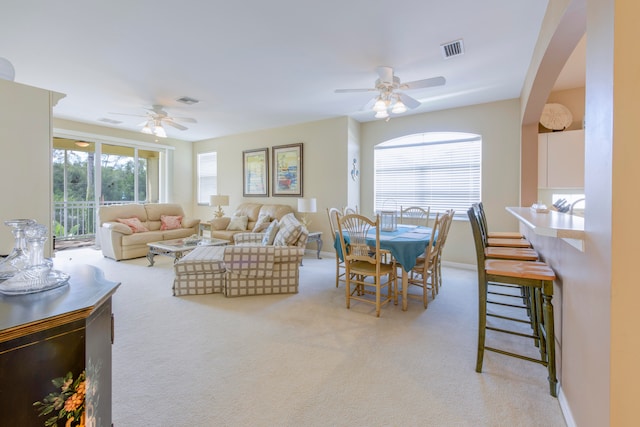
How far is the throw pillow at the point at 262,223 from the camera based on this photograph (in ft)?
18.9

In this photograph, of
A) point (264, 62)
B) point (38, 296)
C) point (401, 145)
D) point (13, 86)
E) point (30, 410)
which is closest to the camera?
point (30, 410)

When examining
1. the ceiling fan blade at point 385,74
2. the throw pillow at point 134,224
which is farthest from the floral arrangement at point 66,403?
the throw pillow at point 134,224

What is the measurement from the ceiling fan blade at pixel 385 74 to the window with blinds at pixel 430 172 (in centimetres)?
214

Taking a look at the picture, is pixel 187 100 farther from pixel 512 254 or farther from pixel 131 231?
pixel 512 254

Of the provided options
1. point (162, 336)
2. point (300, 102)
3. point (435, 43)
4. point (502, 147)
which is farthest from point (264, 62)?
point (502, 147)

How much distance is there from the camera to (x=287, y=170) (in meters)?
6.36

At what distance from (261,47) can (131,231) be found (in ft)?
14.2

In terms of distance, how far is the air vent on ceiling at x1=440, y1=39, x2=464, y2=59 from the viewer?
2871mm

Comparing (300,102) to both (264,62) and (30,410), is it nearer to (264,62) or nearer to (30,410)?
(264,62)

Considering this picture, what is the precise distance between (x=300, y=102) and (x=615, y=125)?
4240 millimetres

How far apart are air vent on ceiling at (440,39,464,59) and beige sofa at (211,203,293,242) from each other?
155 inches

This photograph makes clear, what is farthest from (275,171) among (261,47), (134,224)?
(261,47)

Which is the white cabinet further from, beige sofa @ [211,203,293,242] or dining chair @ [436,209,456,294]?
beige sofa @ [211,203,293,242]

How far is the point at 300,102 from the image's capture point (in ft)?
15.5
